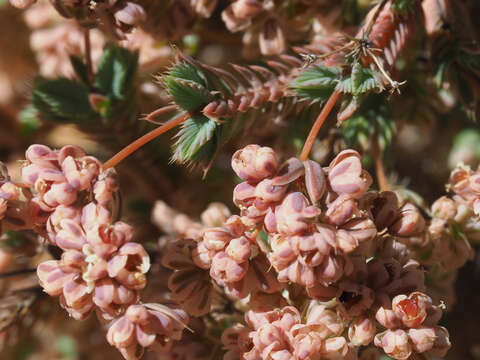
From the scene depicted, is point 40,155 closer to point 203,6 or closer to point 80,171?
point 80,171

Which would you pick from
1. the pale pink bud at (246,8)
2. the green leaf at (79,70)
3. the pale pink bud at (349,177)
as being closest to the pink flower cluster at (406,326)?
the pale pink bud at (349,177)

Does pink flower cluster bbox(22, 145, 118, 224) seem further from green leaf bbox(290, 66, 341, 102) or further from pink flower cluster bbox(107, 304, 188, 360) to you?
green leaf bbox(290, 66, 341, 102)

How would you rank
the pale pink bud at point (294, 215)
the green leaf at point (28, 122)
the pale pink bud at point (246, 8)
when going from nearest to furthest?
the pale pink bud at point (294, 215) → the pale pink bud at point (246, 8) → the green leaf at point (28, 122)

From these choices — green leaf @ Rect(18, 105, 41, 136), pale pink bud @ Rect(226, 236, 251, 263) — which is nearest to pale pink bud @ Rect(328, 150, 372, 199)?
pale pink bud @ Rect(226, 236, 251, 263)

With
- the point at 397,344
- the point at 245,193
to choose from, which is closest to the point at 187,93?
the point at 245,193

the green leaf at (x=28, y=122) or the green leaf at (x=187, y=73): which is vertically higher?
the green leaf at (x=187, y=73)

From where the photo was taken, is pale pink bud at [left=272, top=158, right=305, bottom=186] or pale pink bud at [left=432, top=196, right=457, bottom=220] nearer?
pale pink bud at [left=272, top=158, right=305, bottom=186]

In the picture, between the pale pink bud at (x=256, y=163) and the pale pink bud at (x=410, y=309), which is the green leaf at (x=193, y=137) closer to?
the pale pink bud at (x=256, y=163)
